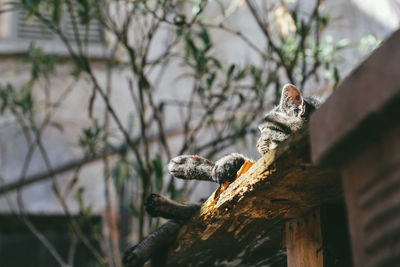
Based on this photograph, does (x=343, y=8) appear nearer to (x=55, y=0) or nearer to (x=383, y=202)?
(x=55, y=0)

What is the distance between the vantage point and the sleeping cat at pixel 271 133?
4.79 feet

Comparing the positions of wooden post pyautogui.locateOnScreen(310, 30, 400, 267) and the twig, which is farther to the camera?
the twig

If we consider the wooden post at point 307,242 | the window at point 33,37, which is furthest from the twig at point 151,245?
the window at point 33,37

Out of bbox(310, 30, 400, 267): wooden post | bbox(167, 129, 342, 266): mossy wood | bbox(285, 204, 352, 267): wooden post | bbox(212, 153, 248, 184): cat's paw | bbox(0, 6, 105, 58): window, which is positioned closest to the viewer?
bbox(310, 30, 400, 267): wooden post

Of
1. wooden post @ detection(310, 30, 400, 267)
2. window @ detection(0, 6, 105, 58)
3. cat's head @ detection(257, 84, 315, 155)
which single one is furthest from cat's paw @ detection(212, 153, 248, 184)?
window @ detection(0, 6, 105, 58)

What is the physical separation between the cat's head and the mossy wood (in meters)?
0.24

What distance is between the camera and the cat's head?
58.5 inches

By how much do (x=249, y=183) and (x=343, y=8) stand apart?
442cm

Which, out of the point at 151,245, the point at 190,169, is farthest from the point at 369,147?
the point at 151,245

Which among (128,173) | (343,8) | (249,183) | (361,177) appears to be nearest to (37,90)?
(128,173)

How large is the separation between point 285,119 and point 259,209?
0.33m

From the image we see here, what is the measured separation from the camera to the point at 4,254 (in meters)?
4.33

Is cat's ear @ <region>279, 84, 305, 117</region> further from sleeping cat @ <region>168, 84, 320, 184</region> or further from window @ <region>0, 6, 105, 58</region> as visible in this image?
window @ <region>0, 6, 105, 58</region>

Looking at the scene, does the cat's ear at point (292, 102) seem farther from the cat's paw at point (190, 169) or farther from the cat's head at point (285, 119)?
the cat's paw at point (190, 169)
